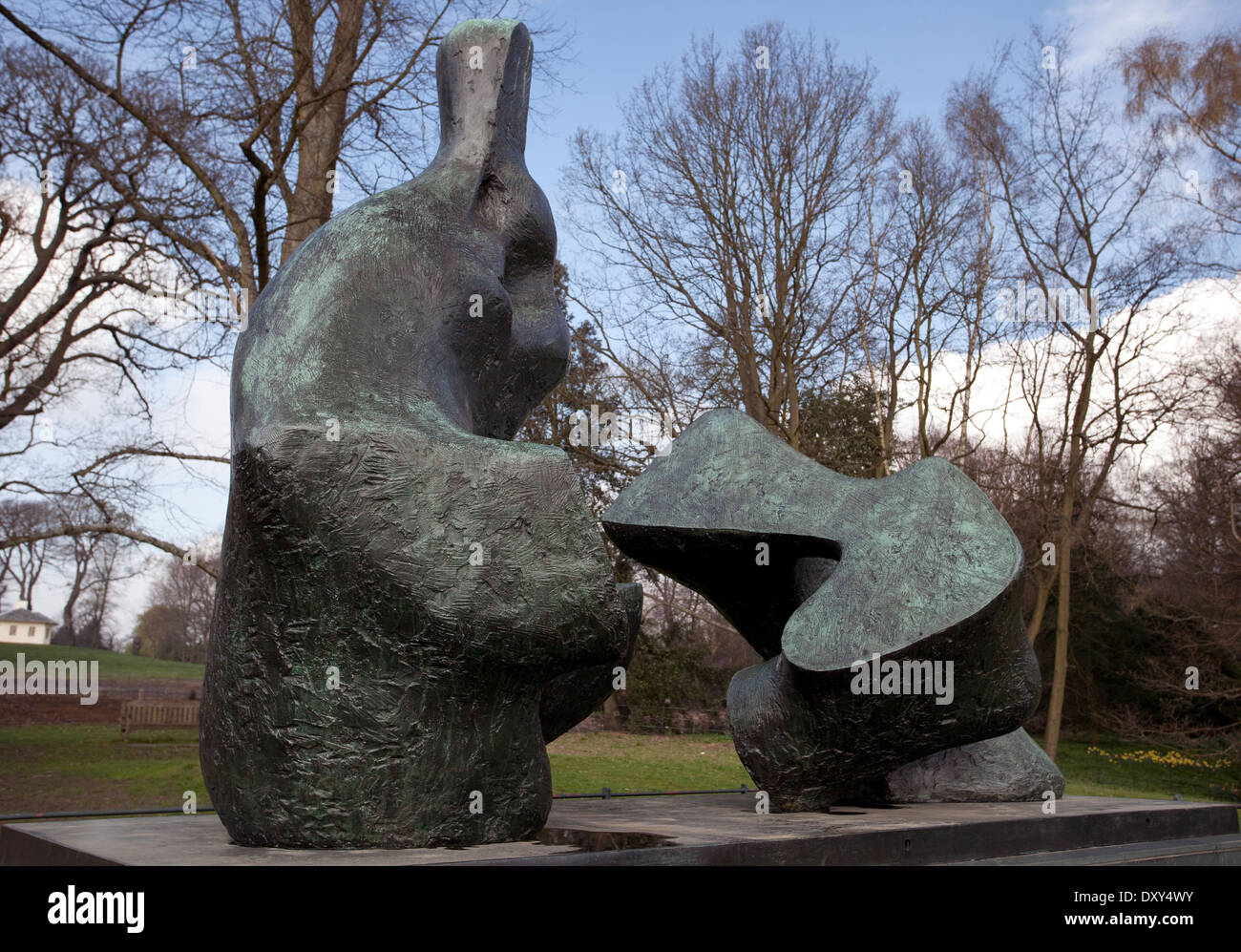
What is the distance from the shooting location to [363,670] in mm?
4270

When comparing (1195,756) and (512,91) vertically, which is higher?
(512,91)

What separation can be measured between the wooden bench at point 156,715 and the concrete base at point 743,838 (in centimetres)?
1294

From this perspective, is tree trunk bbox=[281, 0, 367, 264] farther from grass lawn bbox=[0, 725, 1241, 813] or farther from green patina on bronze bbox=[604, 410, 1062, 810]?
green patina on bronze bbox=[604, 410, 1062, 810]

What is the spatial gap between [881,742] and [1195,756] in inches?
597

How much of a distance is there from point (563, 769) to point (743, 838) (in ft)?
31.6

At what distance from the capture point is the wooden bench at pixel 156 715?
17.7m

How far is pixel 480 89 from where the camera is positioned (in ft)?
18.5

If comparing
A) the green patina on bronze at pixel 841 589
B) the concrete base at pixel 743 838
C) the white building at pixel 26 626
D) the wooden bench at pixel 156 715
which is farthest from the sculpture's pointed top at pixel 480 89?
the white building at pixel 26 626

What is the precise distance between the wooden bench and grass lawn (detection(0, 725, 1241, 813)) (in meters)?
0.20

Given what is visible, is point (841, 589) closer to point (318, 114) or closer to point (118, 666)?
point (318, 114)

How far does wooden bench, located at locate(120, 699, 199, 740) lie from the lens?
17.7 m
